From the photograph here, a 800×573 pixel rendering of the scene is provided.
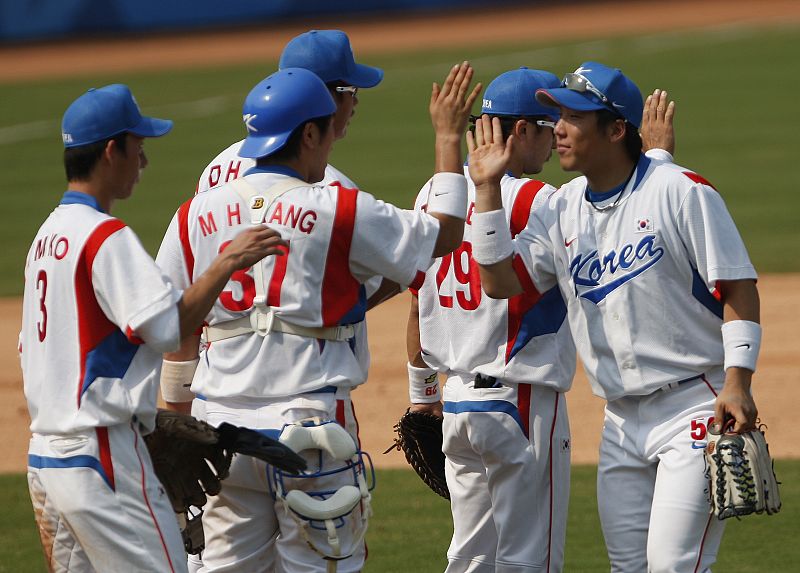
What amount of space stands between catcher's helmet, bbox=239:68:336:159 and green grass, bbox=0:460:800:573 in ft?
8.97

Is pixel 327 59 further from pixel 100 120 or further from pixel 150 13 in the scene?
pixel 150 13

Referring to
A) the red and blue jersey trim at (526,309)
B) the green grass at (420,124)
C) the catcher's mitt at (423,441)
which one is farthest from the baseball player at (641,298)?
the green grass at (420,124)

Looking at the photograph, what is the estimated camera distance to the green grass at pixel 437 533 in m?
6.66

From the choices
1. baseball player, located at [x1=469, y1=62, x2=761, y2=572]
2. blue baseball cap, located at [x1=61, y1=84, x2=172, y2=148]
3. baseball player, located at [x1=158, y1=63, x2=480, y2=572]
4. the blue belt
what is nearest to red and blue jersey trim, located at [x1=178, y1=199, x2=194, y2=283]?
baseball player, located at [x1=158, y1=63, x2=480, y2=572]

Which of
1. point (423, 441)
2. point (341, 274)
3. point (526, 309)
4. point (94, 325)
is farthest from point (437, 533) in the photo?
point (94, 325)

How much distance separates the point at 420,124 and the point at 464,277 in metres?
18.8

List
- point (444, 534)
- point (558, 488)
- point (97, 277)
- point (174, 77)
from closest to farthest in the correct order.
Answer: point (97, 277)
point (558, 488)
point (444, 534)
point (174, 77)

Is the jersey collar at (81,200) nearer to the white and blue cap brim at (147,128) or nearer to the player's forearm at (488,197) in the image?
the white and blue cap brim at (147,128)

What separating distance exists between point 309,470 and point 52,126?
2161 centimetres

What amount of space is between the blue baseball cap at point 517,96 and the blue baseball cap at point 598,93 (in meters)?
0.30

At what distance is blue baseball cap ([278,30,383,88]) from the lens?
562cm

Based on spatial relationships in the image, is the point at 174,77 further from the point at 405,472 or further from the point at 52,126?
the point at 405,472

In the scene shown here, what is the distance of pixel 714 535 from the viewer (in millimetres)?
4723

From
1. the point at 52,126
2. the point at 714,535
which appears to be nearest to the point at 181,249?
the point at 714,535
